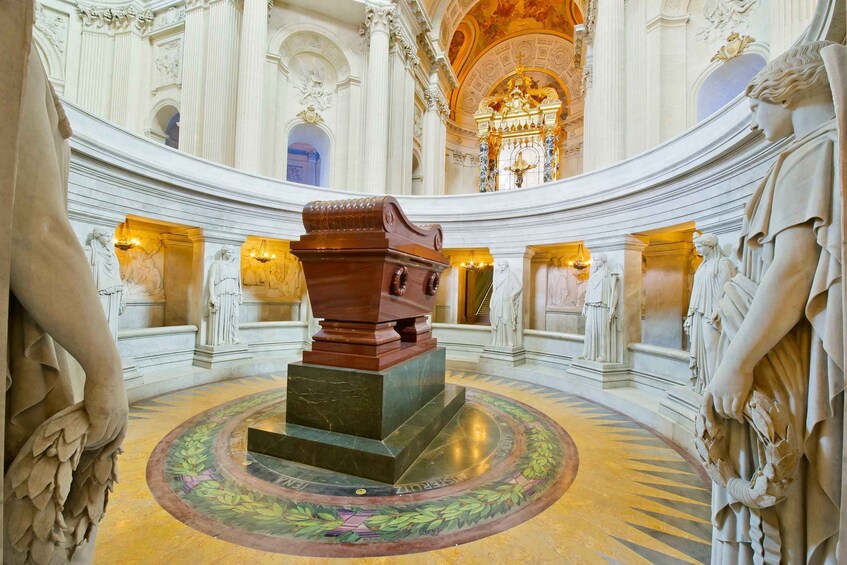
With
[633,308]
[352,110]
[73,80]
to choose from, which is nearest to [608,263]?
[633,308]

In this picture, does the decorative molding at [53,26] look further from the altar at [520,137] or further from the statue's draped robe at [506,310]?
the statue's draped robe at [506,310]

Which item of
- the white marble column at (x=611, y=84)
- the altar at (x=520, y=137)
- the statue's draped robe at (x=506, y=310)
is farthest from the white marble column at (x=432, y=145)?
the statue's draped robe at (x=506, y=310)

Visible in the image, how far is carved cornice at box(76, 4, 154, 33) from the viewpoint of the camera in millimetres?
10602

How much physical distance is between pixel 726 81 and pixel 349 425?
1009 centimetres

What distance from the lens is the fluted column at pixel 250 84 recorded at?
880 cm

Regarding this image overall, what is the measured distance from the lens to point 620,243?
17.7 ft

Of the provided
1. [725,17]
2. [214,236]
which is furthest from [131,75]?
[725,17]

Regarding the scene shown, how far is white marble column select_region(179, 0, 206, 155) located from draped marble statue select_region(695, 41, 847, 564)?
11.0 metres


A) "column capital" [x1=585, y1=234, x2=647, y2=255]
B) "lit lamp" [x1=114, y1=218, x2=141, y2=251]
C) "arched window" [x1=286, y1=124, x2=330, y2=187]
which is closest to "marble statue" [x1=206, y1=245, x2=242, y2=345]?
"lit lamp" [x1=114, y1=218, x2=141, y2=251]

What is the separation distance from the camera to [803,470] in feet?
3.72

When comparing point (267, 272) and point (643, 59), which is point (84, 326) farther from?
point (643, 59)

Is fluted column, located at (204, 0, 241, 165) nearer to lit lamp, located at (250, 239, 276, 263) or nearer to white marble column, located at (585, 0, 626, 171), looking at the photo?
lit lamp, located at (250, 239, 276, 263)

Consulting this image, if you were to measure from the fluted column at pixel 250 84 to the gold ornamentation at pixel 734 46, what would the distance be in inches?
410

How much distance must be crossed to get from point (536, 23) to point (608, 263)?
1644 cm
